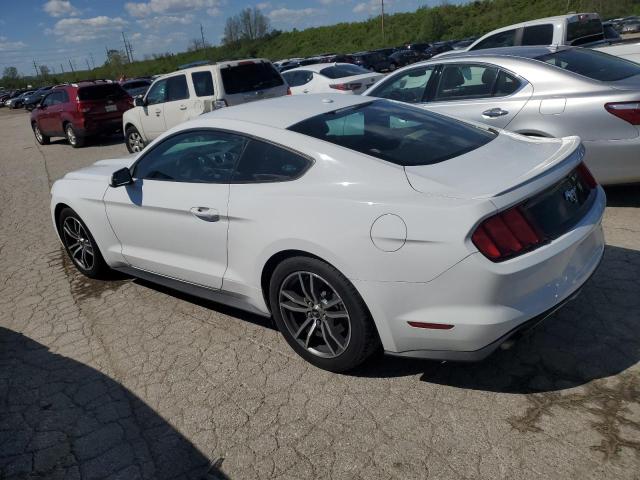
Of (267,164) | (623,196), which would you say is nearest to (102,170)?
(267,164)

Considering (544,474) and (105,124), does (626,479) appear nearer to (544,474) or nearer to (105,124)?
(544,474)

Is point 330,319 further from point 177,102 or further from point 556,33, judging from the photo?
point 177,102

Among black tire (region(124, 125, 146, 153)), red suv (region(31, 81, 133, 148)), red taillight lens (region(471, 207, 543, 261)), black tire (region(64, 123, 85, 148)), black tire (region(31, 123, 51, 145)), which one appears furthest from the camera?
black tire (region(31, 123, 51, 145))

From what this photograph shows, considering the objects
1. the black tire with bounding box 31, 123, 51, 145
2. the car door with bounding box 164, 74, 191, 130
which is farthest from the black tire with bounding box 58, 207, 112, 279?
the black tire with bounding box 31, 123, 51, 145

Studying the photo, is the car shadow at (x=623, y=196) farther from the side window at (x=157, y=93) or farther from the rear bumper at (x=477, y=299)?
the side window at (x=157, y=93)

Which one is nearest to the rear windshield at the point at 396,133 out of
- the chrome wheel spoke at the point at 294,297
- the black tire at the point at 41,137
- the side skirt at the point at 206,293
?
the chrome wheel spoke at the point at 294,297

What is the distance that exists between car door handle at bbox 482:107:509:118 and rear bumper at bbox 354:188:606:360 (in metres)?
2.72

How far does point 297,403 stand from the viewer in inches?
117

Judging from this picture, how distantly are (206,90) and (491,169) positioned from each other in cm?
849

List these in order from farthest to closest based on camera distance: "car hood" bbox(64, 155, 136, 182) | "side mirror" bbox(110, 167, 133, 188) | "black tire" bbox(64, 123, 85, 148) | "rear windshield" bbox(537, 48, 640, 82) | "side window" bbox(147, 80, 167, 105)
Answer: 1. "black tire" bbox(64, 123, 85, 148)
2. "side window" bbox(147, 80, 167, 105)
3. "rear windshield" bbox(537, 48, 640, 82)
4. "car hood" bbox(64, 155, 136, 182)
5. "side mirror" bbox(110, 167, 133, 188)

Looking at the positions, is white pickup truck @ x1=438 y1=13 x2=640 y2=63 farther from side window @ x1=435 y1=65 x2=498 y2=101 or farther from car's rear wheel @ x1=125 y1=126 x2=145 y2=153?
car's rear wheel @ x1=125 y1=126 x2=145 y2=153

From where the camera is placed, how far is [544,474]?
2297 mm

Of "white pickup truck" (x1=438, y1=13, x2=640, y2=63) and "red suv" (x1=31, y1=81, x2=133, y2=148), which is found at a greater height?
"white pickup truck" (x1=438, y1=13, x2=640, y2=63)

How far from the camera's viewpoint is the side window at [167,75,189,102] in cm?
1089
